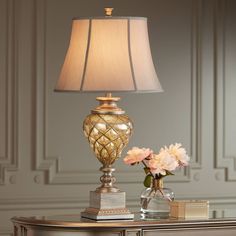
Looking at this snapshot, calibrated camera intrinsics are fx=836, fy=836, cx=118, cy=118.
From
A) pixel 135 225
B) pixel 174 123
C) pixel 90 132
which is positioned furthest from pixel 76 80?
pixel 174 123

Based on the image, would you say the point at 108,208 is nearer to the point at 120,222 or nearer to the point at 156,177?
the point at 120,222

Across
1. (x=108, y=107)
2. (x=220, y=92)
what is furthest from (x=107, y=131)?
(x=220, y=92)

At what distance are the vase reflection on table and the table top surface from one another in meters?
0.05

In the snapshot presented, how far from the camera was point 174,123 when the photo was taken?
490cm

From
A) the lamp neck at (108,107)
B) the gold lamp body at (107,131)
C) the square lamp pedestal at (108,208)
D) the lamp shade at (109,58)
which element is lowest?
the square lamp pedestal at (108,208)

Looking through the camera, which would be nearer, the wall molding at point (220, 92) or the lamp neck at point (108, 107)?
the lamp neck at point (108, 107)

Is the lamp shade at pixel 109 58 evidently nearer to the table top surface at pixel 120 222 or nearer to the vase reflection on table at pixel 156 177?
the vase reflection on table at pixel 156 177

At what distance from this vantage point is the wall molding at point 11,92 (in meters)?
4.57

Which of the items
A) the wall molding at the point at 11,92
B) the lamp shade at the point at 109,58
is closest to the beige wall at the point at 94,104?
the wall molding at the point at 11,92

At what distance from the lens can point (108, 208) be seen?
9.57 feet

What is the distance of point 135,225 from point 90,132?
1.18ft

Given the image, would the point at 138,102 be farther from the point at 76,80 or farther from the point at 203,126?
the point at 76,80

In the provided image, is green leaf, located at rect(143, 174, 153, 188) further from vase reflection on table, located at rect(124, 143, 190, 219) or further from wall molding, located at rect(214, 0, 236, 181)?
wall molding, located at rect(214, 0, 236, 181)

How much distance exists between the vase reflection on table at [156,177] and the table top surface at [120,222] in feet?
0.18
